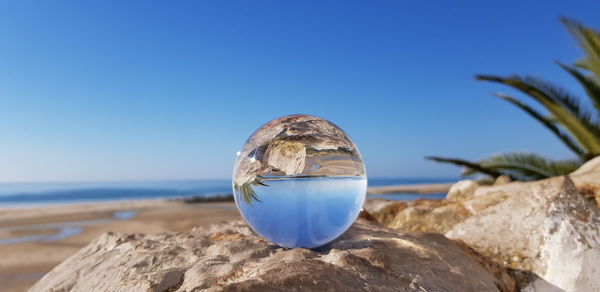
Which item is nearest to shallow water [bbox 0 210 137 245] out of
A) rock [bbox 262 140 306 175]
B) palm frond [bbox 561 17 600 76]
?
rock [bbox 262 140 306 175]

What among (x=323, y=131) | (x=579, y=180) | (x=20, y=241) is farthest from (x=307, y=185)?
(x=20, y=241)

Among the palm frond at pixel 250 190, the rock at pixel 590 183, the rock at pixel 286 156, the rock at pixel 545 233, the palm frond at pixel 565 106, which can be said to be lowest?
the rock at pixel 545 233

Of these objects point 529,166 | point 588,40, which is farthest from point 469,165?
point 588,40

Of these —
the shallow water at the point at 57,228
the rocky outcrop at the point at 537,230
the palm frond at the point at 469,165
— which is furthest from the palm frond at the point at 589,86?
the shallow water at the point at 57,228

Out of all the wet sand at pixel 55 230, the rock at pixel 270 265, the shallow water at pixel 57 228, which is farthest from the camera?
the shallow water at pixel 57 228

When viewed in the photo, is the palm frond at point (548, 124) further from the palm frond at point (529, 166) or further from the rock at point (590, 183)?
the rock at point (590, 183)

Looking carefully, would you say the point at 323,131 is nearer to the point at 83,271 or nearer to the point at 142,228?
the point at 83,271
